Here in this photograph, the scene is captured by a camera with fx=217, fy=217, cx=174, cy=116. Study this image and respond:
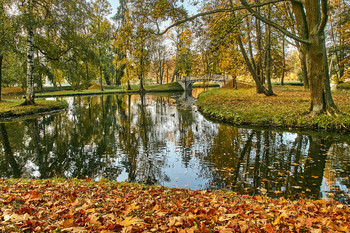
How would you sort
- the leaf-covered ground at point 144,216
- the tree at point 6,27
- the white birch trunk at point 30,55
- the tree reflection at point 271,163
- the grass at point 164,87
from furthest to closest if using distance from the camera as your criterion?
the grass at point 164,87, the white birch trunk at point 30,55, the tree at point 6,27, the tree reflection at point 271,163, the leaf-covered ground at point 144,216

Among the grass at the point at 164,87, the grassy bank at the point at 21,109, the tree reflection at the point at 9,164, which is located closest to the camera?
the tree reflection at the point at 9,164

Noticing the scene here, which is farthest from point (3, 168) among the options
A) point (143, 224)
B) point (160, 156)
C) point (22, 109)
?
point (22, 109)

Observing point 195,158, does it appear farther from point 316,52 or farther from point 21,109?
point 21,109

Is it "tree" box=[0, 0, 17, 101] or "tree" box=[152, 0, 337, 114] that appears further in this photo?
"tree" box=[0, 0, 17, 101]

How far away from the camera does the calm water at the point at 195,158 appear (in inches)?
207

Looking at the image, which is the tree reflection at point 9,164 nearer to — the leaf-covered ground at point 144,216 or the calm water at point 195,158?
the calm water at point 195,158

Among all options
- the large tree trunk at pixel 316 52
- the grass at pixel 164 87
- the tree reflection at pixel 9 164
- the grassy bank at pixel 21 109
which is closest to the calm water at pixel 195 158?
the tree reflection at pixel 9 164

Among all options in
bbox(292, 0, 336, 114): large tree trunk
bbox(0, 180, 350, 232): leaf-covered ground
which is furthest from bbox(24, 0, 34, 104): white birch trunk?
bbox(292, 0, 336, 114): large tree trunk

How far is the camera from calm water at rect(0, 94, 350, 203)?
5.25 metres

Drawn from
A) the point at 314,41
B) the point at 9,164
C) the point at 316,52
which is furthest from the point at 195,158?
the point at 314,41

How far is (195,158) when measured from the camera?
7.19 metres

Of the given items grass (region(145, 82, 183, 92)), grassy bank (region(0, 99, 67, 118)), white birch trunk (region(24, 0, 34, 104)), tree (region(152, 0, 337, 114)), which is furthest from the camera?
grass (region(145, 82, 183, 92))

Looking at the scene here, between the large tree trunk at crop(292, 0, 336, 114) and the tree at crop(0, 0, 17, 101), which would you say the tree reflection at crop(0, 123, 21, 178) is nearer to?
the tree at crop(0, 0, 17, 101)

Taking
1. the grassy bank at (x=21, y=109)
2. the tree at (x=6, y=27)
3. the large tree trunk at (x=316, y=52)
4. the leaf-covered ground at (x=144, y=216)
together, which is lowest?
the leaf-covered ground at (x=144, y=216)
